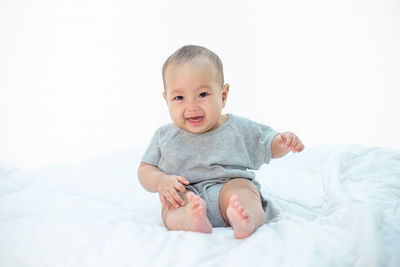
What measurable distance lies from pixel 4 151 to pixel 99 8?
47.0 inches

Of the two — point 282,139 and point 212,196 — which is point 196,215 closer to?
point 212,196

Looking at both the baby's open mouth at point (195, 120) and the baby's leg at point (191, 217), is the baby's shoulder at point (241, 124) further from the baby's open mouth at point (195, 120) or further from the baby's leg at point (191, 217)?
the baby's leg at point (191, 217)

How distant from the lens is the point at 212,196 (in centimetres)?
100

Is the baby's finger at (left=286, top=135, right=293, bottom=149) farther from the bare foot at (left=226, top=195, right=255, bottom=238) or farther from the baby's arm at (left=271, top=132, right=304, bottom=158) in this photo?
the bare foot at (left=226, top=195, right=255, bottom=238)

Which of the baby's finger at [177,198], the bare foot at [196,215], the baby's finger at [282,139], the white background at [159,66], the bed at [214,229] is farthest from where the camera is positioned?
the white background at [159,66]

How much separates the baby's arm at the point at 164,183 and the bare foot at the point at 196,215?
95mm

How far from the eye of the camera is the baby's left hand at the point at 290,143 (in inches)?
39.2

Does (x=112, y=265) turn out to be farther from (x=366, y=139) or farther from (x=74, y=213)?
(x=366, y=139)

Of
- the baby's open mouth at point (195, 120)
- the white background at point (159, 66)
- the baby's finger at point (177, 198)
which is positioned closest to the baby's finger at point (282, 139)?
the baby's open mouth at point (195, 120)

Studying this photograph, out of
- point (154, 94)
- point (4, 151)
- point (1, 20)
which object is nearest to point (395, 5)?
point (154, 94)

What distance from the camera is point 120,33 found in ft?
8.12

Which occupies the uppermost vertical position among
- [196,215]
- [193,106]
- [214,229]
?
[193,106]

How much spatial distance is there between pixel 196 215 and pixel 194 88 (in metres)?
0.38

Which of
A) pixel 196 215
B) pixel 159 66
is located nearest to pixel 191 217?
pixel 196 215
